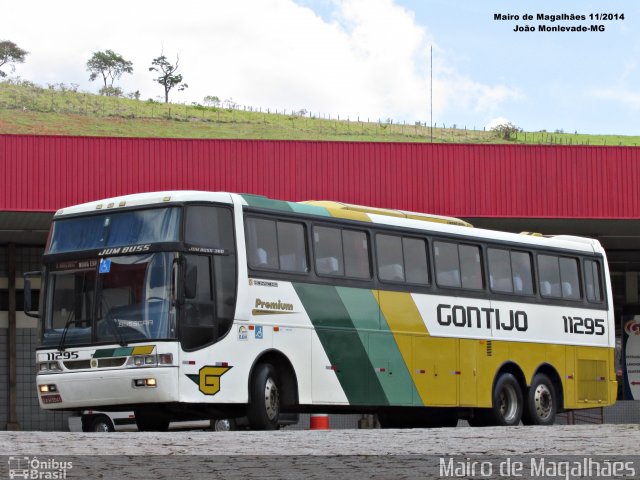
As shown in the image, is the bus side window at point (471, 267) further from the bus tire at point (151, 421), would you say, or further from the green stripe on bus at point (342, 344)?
the bus tire at point (151, 421)

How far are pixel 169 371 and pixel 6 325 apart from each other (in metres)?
16.4

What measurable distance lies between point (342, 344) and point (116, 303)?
11.2ft

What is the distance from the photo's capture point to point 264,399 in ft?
51.3

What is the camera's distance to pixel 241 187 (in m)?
26.2

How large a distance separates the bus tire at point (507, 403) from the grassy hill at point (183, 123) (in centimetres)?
7046

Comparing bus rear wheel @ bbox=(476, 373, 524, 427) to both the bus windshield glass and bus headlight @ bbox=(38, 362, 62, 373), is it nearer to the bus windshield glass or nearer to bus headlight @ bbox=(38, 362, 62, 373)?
the bus windshield glass

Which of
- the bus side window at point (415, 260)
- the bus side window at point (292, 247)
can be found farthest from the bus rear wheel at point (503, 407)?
the bus side window at point (292, 247)

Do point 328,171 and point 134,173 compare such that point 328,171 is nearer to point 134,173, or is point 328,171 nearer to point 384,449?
point 134,173

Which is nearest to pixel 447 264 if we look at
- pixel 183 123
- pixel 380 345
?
pixel 380 345

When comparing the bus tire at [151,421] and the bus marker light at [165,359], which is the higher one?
the bus marker light at [165,359]

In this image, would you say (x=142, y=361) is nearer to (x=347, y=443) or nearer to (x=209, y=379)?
(x=209, y=379)

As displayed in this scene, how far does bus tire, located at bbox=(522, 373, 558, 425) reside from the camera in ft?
66.9

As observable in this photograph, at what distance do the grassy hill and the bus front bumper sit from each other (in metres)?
73.0

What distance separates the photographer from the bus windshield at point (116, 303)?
15.0 metres
